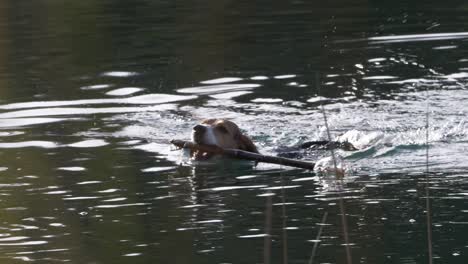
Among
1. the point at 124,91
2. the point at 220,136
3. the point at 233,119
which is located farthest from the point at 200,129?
the point at 124,91

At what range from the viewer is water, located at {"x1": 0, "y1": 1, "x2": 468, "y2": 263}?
7391mm

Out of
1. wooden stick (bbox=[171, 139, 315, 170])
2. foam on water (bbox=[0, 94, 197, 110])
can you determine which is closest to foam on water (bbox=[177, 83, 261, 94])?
foam on water (bbox=[0, 94, 197, 110])

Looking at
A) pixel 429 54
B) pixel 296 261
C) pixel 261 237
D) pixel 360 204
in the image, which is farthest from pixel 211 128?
pixel 429 54

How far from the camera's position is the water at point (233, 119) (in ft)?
24.2

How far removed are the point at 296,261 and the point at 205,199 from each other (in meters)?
1.99

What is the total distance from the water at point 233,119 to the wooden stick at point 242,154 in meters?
0.13

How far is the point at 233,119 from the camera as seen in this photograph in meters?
12.0

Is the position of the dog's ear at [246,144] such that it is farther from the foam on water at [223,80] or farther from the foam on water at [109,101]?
the foam on water at [223,80]

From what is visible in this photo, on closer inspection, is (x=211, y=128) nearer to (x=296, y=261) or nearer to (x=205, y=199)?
(x=205, y=199)

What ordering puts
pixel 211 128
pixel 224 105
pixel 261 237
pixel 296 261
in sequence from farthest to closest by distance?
pixel 224 105 < pixel 211 128 < pixel 261 237 < pixel 296 261

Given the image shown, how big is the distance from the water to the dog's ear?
0.20 m

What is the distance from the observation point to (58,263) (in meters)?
6.90

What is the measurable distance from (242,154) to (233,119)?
2364mm

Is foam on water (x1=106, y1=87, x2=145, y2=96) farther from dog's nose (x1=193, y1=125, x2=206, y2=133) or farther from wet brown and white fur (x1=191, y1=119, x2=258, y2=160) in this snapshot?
dog's nose (x1=193, y1=125, x2=206, y2=133)
